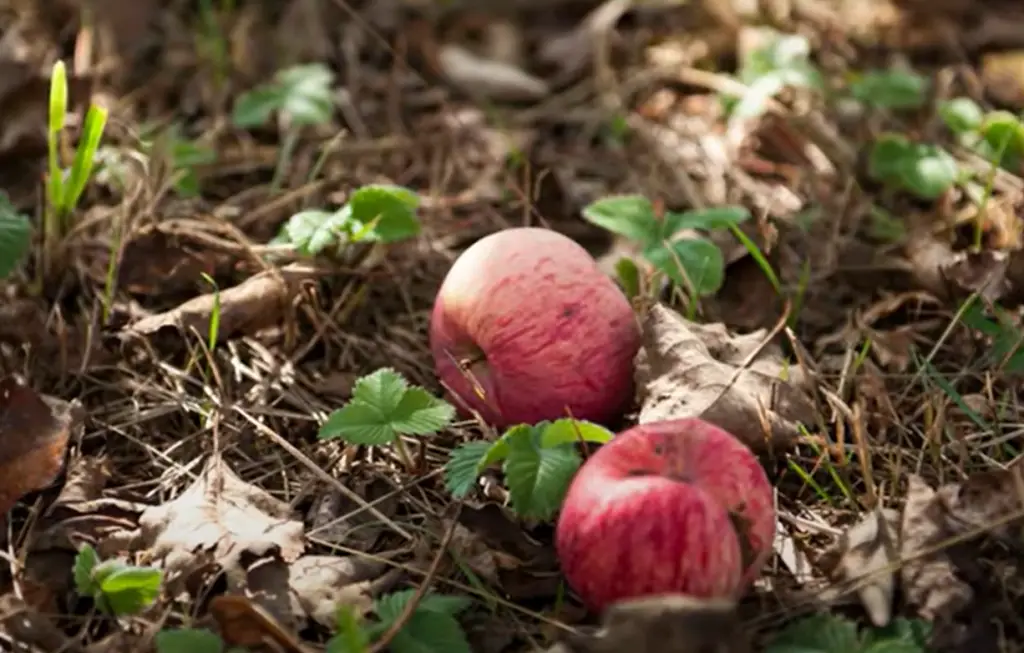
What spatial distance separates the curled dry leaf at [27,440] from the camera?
214 cm

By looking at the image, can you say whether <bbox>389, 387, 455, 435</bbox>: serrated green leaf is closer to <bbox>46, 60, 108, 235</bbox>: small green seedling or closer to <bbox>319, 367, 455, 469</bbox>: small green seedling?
<bbox>319, 367, 455, 469</bbox>: small green seedling

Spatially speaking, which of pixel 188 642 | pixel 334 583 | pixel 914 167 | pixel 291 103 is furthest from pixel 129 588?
pixel 914 167

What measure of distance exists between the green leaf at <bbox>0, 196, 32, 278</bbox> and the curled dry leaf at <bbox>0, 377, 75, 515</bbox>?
0.90ft

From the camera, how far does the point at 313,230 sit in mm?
2492

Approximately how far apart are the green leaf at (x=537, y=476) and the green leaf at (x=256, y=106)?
56.1 inches

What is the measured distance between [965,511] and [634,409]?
61 centimetres

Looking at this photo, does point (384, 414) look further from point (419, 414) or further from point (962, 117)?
point (962, 117)

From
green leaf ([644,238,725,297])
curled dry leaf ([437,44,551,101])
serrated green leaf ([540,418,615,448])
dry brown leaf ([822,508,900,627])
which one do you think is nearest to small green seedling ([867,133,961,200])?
green leaf ([644,238,725,297])

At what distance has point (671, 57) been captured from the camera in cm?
371

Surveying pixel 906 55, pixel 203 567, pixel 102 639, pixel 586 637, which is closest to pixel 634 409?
pixel 586 637

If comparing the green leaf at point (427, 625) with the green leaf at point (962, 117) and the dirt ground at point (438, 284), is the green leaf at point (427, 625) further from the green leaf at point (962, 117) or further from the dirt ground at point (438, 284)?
the green leaf at point (962, 117)

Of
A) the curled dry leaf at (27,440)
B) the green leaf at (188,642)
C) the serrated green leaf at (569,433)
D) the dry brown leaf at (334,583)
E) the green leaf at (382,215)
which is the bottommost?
the dry brown leaf at (334,583)

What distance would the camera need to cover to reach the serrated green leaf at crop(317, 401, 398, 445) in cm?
210

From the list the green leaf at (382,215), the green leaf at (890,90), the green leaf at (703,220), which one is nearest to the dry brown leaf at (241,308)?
the green leaf at (382,215)
